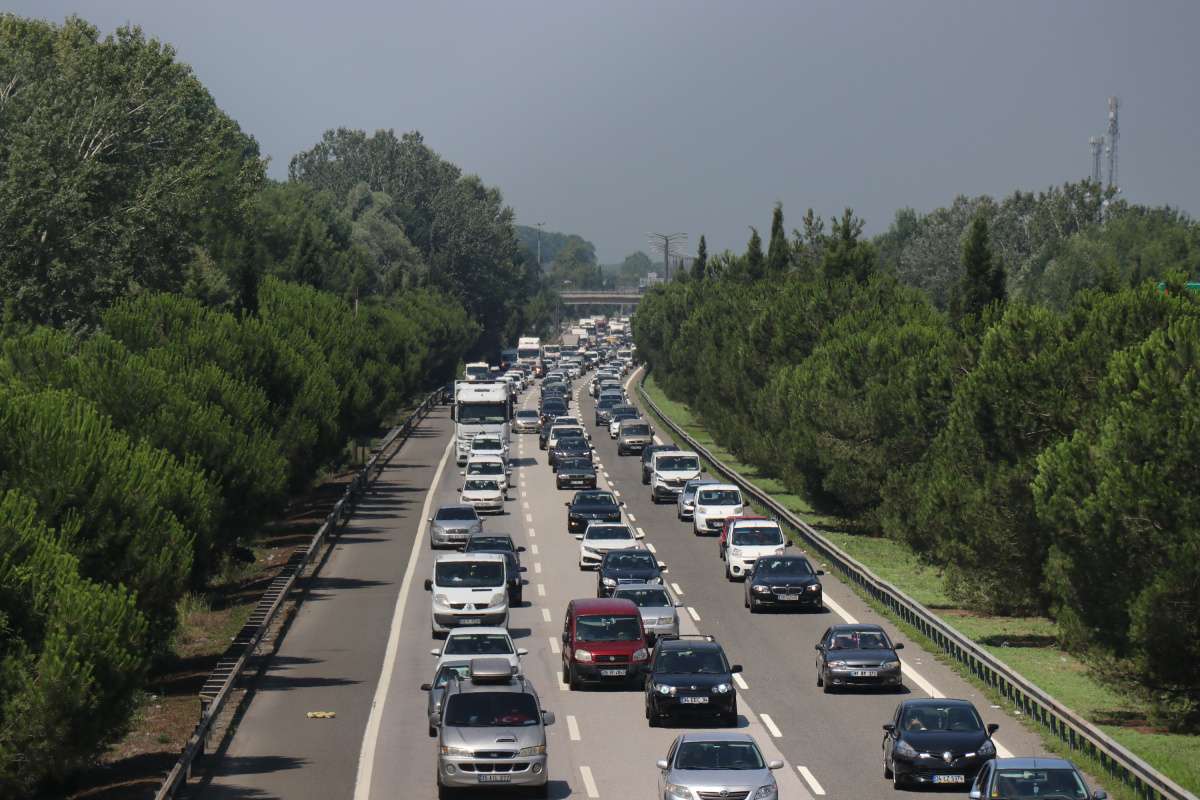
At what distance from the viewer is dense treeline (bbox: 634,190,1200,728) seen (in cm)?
3133

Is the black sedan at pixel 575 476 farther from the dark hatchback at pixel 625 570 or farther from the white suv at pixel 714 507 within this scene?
the dark hatchback at pixel 625 570

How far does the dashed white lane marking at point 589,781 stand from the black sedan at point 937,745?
4.34 m

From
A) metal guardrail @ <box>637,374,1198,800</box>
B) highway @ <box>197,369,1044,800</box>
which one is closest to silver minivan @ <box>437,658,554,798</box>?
highway @ <box>197,369,1044,800</box>

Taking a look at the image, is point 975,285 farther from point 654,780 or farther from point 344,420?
point 654,780

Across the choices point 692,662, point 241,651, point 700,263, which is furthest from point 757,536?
point 700,263

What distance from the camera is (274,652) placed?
131 ft

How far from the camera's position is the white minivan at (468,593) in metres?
41.4

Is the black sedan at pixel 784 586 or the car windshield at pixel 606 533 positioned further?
the car windshield at pixel 606 533

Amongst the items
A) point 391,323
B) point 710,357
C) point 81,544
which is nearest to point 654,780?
point 81,544

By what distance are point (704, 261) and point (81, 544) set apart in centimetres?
13055

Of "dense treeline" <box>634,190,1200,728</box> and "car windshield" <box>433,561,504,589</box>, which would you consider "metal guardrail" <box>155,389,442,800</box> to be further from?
"dense treeline" <box>634,190,1200,728</box>


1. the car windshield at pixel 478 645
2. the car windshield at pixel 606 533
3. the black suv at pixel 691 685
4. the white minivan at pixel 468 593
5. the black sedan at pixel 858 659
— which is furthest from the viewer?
the car windshield at pixel 606 533

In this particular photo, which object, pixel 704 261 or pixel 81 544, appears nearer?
pixel 81 544

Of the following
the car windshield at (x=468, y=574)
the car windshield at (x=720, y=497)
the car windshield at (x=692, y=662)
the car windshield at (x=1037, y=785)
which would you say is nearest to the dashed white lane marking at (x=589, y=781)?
the car windshield at (x=692, y=662)
